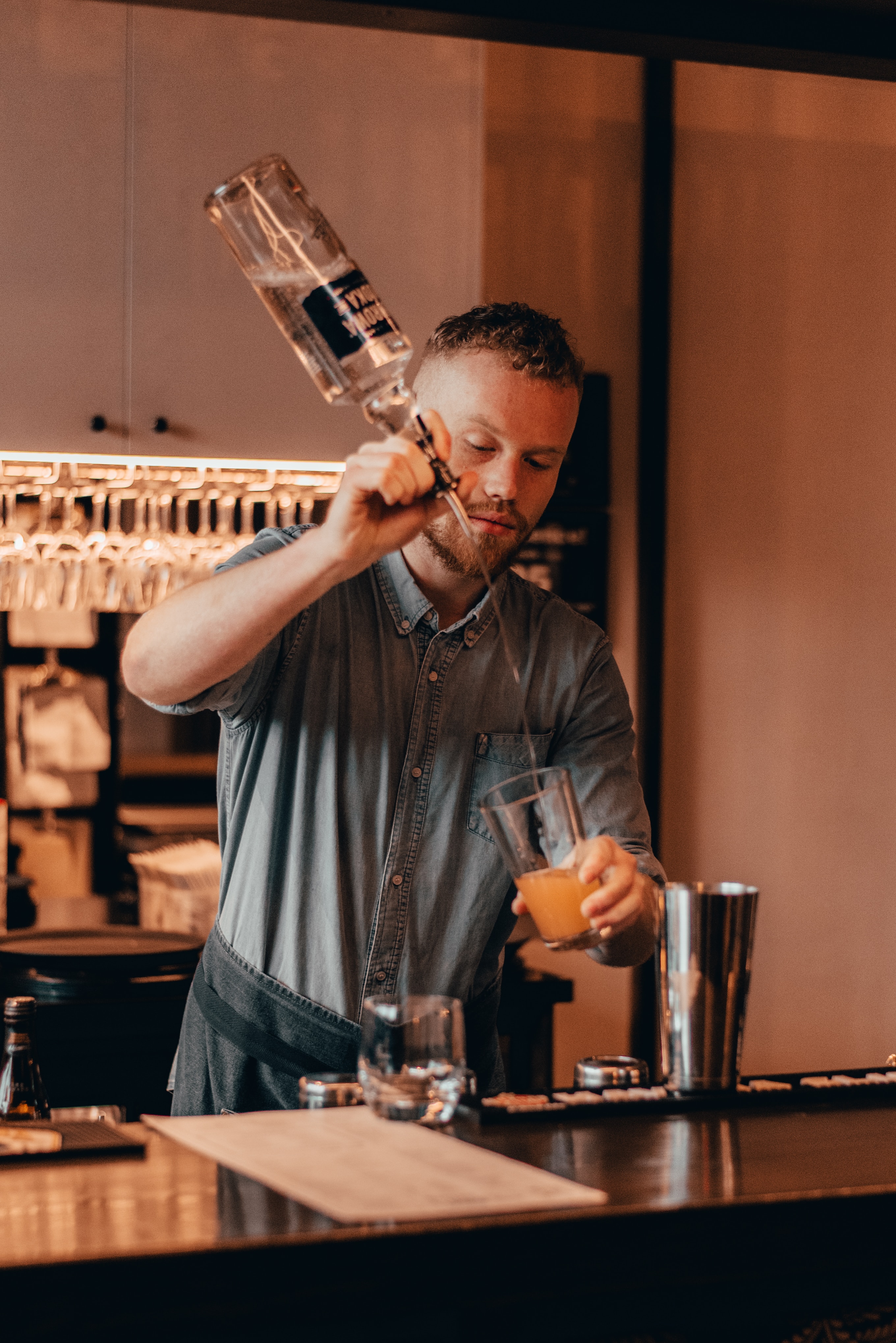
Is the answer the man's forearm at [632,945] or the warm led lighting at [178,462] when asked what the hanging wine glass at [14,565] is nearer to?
the warm led lighting at [178,462]

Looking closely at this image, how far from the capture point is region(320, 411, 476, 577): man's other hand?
4.29 feet

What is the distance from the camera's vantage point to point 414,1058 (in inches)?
47.5

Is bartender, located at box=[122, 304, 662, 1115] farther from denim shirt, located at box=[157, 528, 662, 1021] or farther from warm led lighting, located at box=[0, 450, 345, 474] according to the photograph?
warm led lighting, located at box=[0, 450, 345, 474]

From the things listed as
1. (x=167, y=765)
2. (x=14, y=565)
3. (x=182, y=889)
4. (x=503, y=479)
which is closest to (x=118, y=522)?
(x=14, y=565)

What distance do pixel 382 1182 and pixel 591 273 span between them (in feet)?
11.8

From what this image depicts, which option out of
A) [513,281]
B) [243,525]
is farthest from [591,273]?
[243,525]

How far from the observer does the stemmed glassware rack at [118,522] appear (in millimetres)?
3178

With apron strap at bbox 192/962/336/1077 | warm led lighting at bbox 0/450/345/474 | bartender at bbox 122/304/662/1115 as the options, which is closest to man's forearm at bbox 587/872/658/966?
bartender at bbox 122/304/662/1115

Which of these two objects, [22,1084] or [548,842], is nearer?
[548,842]

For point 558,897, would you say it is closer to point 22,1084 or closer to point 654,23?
point 22,1084

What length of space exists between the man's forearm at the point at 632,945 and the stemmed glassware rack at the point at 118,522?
5.98 ft

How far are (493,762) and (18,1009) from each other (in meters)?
0.61

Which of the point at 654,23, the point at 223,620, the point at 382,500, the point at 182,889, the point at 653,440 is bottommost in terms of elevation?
the point at 182,889

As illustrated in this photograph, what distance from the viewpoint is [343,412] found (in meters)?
3.19
